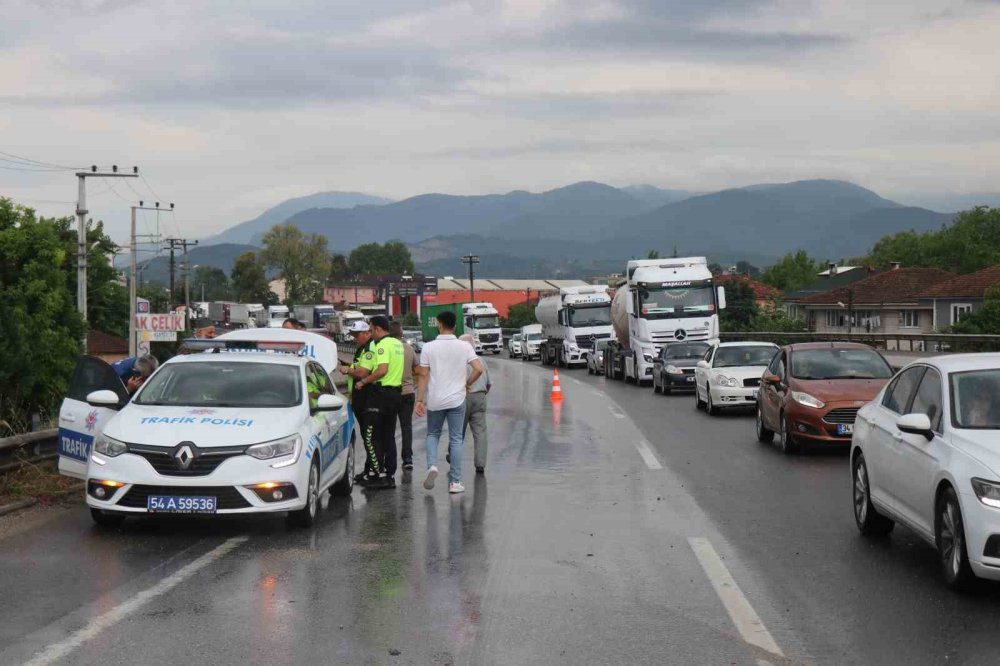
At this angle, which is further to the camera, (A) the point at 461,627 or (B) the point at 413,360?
(B) the point at 413,360

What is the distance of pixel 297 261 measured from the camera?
6752 inches

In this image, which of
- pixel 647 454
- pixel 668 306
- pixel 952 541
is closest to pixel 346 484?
pixel 647 454

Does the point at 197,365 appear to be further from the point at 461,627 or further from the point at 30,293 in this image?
the point at 30,293

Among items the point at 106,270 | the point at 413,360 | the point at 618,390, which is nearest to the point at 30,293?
the point at 106,270

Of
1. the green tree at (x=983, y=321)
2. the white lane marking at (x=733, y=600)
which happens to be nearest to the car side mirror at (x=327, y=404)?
the white lane marking at (x=733, y=600)

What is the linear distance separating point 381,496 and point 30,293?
5446 centimetres

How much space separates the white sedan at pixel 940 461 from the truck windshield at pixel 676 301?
1090 inches

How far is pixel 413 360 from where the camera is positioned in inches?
583

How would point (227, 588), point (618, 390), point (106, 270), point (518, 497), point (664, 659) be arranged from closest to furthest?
1. point (664, 659)
2. point (227, 588)
3. point (518, 497)
4. point (618, 390)
5. point (106, 270)

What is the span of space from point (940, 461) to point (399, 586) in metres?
3.49

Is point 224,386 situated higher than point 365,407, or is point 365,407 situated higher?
point 224,386

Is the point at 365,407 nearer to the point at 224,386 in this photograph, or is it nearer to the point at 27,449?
the point at 224,386

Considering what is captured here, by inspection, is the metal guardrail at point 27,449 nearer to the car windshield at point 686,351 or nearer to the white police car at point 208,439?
the white police car at point 208,439

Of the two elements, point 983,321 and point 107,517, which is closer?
point 107,517
